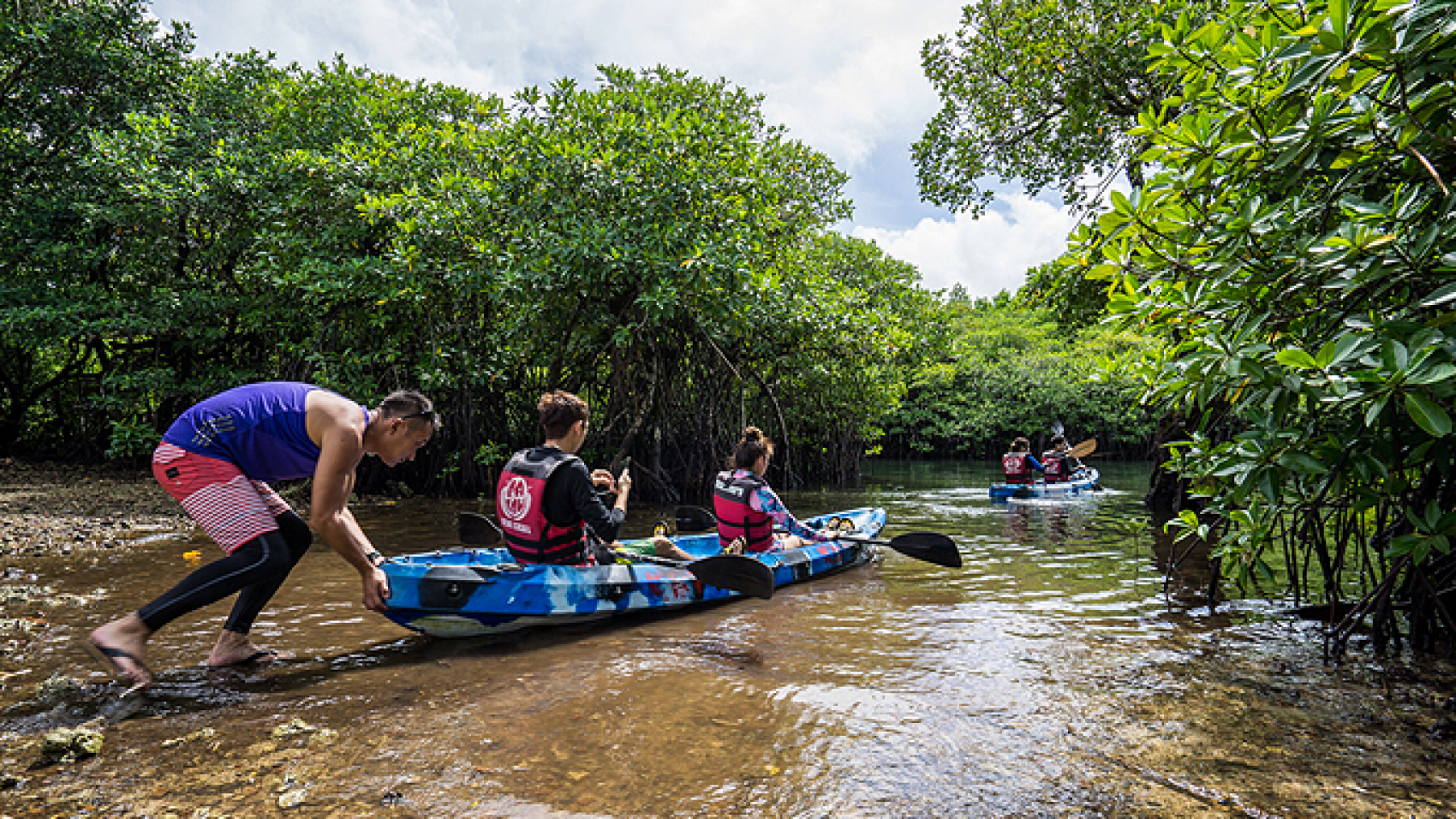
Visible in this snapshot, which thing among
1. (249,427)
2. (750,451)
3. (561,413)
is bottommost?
(750,451)

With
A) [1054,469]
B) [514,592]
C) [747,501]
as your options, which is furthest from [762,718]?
[1054,469]

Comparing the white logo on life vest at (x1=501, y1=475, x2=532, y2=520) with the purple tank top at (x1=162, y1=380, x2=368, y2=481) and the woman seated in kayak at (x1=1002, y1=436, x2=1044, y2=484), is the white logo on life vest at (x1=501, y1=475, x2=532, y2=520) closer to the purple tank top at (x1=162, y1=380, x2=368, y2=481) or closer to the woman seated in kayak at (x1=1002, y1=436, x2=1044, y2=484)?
the purple tank top at (x1=162, y1=380, x2=368, y2=481)

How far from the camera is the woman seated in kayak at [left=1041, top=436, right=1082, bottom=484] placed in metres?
13.1

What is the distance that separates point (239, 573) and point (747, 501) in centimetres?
339

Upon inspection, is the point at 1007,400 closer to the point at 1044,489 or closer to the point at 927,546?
the point at 1044,489

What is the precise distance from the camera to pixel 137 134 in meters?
10.1

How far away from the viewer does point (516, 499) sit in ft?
13.5

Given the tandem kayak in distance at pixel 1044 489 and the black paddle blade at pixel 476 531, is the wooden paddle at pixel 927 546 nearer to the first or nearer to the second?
the black paddle blade at pixel 476 531

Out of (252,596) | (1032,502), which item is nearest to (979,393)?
(1032,502)

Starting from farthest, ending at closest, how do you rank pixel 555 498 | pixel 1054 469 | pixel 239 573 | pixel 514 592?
1. pixel 1054 469
2. pixel 555 498
3. pixel 514 592
4. pixel 239 573

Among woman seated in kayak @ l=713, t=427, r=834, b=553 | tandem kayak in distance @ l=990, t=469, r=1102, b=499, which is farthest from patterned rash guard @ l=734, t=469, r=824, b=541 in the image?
tandem kayak in distance @ l=990, t=469, r=1102, b=499

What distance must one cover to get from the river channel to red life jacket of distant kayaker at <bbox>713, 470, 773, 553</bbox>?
77 centimetres

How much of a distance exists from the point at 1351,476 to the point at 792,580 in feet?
12.1

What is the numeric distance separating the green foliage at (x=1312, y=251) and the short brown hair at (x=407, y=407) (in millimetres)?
2988
